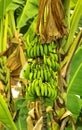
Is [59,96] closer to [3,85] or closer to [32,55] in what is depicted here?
[32,55]

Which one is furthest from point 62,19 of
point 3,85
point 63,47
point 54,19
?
point 3,85

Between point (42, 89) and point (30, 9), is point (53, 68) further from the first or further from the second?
point (30, 9)

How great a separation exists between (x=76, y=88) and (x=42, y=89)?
187 millimetres

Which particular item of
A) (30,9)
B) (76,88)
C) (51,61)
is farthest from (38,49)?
(30,9)

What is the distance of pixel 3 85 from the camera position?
122 cm

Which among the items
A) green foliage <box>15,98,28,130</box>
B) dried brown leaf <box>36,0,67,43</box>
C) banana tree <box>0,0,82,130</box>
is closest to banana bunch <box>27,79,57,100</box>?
banana tree <box>0,0,82,130</box>

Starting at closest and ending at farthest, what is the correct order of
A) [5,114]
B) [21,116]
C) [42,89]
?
[42,89], [5,114], [21,116]

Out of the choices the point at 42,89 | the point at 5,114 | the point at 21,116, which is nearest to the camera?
the point at 42,89

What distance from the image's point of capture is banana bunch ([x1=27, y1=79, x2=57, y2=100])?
848mm

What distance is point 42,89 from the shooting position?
843 mm

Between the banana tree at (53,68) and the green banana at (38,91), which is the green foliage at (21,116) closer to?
the banana tree at (53,68)

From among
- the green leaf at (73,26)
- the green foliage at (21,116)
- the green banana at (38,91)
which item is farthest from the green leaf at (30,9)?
the green banana at (38,91)

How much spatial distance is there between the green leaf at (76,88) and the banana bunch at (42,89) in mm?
132

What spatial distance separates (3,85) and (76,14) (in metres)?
0.40
